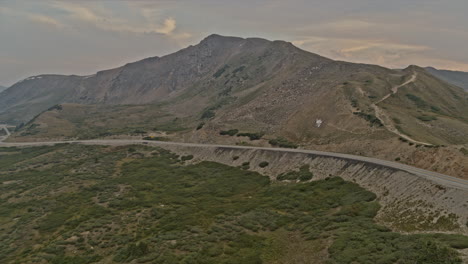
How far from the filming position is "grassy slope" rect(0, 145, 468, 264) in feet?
98.5

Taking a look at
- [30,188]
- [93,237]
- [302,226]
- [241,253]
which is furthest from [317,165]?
[30,188]

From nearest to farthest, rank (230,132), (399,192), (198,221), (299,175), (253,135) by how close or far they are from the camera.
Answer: (399,192) < (198,221) < (299,175) < (253,135) < (230,132)

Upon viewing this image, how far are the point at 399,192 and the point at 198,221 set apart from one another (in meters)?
27.9

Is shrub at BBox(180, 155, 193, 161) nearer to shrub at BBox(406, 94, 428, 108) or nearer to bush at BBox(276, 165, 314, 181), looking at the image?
bush at BBox(276, 165, 314, 181)

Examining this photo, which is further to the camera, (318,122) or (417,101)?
(417,101)

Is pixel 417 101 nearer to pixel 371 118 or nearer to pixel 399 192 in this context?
pixel 371 118

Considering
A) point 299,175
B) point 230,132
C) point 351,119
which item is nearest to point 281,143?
point 351,119

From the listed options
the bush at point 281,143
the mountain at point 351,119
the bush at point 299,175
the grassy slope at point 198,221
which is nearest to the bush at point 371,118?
the mountain at point 351,119

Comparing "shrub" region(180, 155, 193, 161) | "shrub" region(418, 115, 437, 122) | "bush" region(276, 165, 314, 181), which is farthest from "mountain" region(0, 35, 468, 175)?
"bush" region(276, 165, 314, 181)

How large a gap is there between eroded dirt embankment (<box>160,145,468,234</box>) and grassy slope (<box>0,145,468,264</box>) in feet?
7.56

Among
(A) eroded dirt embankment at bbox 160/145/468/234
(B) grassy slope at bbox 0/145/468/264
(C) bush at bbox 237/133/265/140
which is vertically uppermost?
(C) bush at bbox 237/133/265/140

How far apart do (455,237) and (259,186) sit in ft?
127

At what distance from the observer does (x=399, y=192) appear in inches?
1574

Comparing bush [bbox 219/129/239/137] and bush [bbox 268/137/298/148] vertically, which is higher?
bush [bbox 219/129/239/137]
